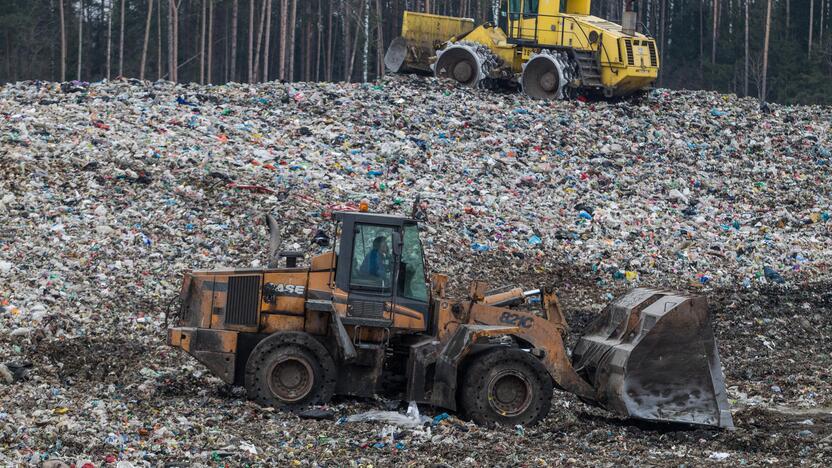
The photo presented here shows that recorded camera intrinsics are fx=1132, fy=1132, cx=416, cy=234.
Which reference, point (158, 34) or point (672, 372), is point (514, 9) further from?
point (158, 34)

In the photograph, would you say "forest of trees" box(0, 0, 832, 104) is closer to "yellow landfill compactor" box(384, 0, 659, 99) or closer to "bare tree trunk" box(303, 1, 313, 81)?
"bare tree trunk" box(303, 1, 313, 81)

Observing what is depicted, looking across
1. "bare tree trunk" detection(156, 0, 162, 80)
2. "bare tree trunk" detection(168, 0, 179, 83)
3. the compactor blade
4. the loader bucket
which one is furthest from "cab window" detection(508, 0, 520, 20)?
"bare tree trunk" detection(156, 0, 162, 80)

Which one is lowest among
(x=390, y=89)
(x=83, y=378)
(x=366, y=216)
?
(x=83, y=378)

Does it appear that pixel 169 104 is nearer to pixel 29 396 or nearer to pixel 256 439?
pixel 29 396

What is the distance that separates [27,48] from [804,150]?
28334 millimetres

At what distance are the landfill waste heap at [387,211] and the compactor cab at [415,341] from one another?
0.87 feet

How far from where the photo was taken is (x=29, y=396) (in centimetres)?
826

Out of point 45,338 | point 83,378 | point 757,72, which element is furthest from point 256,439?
point 757,72

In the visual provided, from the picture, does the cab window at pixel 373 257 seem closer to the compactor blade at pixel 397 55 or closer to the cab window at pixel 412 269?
the cab window at pixel 412 269

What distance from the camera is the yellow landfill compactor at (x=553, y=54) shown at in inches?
838

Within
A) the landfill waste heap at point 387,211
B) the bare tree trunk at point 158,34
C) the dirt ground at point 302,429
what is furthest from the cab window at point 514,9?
the bare tree trunk at point 158,34

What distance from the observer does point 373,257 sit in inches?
340

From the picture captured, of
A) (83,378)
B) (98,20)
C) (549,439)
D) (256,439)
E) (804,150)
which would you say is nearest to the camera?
(256,439)

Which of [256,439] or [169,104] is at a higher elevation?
[169,104]
